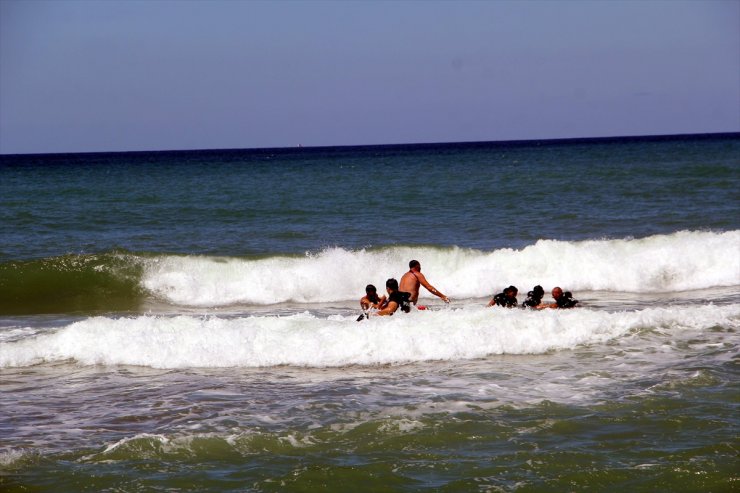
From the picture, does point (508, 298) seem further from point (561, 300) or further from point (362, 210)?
point (362, 210)

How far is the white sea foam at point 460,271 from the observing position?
22406 mm

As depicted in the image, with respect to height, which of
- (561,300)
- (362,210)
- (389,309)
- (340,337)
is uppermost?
(362,210)

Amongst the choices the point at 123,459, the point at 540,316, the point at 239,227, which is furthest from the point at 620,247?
the point at 123,459

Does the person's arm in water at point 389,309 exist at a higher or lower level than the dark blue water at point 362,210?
lower

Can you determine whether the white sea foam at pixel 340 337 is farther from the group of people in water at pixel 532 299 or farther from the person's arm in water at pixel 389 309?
the group of people in water at pixel 532 299

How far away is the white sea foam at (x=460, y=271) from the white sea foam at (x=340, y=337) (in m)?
6.98

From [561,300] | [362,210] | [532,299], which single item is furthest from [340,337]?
[362,210]

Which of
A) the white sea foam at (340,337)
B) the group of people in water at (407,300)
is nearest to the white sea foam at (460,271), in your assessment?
the group of people in water at (407,300)

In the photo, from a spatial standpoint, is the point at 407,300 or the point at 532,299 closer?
the point at 532,299

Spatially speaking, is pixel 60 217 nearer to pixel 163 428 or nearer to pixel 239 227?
pixel 239 227

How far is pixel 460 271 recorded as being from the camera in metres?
23.3

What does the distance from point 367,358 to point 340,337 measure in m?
0.70

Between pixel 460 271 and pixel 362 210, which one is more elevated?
pixel 362 210

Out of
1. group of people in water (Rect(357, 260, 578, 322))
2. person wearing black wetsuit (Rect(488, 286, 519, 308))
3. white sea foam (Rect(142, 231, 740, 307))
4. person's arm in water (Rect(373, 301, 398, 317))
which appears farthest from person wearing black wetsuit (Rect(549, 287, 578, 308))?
white sea foam (Rect(142, 231, 740, 307))
